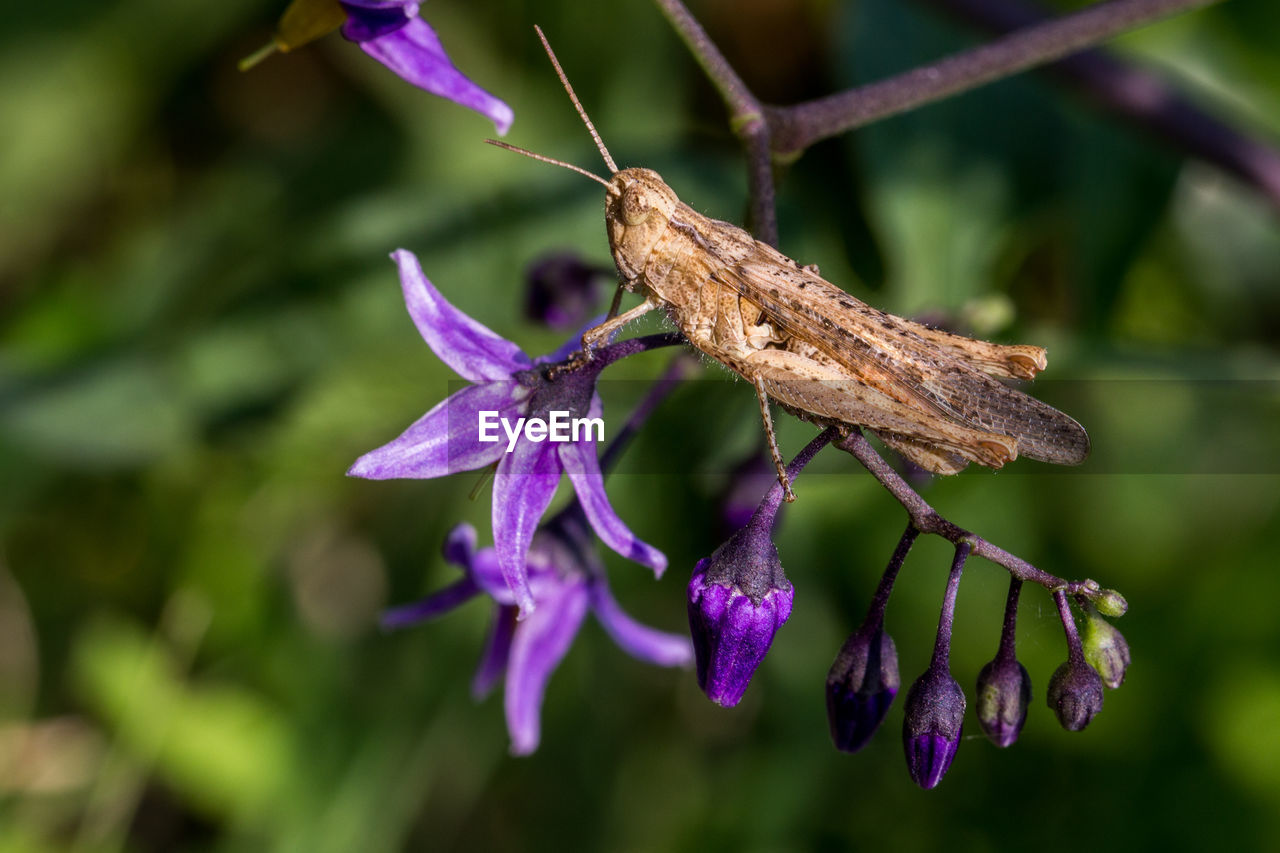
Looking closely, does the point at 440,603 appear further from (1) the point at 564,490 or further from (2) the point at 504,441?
(1) the point at 564,490

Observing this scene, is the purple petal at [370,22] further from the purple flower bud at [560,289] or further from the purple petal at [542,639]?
the purple petal at [542,639]

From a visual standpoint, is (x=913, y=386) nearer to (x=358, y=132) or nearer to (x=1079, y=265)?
(x=1079, y=265)

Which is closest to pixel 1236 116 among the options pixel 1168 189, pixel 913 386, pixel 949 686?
pixel 1168 189

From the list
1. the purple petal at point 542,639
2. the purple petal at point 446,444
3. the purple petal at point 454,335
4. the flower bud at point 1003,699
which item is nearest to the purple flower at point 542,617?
the purple petal at point 542,639

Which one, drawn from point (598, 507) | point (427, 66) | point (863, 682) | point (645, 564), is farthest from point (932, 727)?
point (427, 66)

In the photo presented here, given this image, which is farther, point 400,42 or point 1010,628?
point 400,42

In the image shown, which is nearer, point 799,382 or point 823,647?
point 799,382
